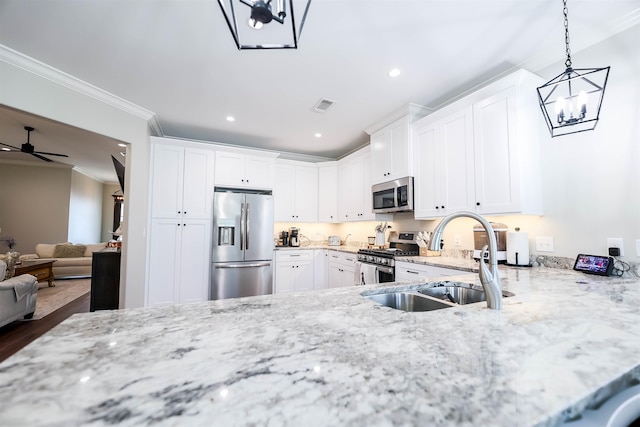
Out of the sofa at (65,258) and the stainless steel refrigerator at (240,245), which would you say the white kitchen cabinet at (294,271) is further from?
the sofa at (65,258)

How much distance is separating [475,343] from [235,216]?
3621 mm

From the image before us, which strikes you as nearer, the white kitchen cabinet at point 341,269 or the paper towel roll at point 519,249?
the paper towel roll at point 519,249

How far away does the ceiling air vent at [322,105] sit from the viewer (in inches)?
122

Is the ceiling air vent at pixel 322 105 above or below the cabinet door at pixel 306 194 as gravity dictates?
above

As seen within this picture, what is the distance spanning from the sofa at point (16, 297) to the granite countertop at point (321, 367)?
3.41 metres

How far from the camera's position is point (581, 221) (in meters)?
2.06

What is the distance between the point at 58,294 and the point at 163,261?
113 inches

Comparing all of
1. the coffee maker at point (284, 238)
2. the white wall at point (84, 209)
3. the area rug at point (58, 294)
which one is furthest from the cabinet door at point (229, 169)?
the white wall at point (84, 209)

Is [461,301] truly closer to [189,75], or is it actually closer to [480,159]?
[480,159]

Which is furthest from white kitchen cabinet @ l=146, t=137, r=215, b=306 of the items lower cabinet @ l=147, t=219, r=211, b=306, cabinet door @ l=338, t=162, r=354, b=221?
cabinet door @ l=338, t=162, r=354, b=221

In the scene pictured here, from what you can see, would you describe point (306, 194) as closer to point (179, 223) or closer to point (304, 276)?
point (304, 276)

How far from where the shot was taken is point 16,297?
3.17m

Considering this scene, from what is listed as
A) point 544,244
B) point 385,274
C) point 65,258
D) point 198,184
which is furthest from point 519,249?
point 65,258

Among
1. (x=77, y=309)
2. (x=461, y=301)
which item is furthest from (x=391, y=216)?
(x=77, y=309)
